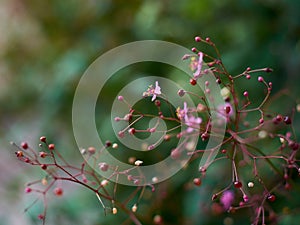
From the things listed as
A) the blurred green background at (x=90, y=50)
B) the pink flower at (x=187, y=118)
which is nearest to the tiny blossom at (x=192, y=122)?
the pink flower at (x=187, y=118)

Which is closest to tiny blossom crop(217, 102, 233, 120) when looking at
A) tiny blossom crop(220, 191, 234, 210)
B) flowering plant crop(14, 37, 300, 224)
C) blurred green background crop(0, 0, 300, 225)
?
flowering plant crop(14, 37, 300, 224)

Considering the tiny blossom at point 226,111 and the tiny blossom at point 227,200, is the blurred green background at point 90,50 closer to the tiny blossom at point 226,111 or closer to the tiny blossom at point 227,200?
the tiny blossom at point 227,200

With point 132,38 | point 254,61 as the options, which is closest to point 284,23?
point 254,61

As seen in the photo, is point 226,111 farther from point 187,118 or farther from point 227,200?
point 227,200

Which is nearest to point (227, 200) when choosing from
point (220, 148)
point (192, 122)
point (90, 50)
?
point (220, 148)

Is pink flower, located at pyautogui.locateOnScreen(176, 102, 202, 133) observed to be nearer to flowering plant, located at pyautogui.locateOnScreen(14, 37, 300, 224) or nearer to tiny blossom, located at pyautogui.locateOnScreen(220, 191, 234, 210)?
flowering plant, located at pyautogui.locateOnScreen(14, 37, 300, 224)

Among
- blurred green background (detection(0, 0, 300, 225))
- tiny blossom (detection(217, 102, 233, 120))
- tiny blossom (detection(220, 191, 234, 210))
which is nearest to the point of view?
tiny blossom (detection(217, 102, 233, 120))

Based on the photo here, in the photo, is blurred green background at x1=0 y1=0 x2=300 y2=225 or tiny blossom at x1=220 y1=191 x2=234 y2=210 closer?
tiny blossom at x1=220 y1=191 x2=234 y2=210

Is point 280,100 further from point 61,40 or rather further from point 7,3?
point 7,3
